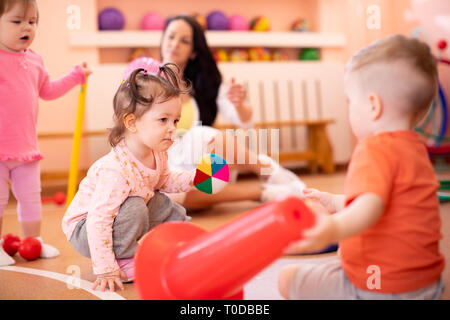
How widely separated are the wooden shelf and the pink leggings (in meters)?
1.37

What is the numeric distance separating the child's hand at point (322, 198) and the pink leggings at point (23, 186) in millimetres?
693

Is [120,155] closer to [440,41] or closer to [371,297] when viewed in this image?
[371,297]

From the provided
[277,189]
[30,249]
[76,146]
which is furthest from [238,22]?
[30,249]

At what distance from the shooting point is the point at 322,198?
79 centimetres

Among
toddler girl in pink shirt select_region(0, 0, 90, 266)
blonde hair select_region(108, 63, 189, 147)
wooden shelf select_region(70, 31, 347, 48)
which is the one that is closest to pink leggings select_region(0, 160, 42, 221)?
toddler girl in pink shirt select_region(0, 0, 90, 266)

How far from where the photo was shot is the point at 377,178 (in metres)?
0.58

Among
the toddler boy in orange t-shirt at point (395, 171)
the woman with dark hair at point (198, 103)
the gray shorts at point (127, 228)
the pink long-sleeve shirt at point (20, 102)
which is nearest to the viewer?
the toddler boy in orange t-shirt at point (395, 171)

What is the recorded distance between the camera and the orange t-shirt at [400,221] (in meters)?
0.61

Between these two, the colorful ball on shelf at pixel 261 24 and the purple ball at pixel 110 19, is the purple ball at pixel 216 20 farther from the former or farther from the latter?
the purple ball at pixel 110 19

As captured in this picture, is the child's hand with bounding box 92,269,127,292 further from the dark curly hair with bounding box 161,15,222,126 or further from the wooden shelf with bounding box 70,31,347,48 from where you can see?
the wooden shelf with bounding box 70,31,347,48

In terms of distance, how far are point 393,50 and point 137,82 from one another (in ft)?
1.39

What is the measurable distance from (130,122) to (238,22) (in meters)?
2.22

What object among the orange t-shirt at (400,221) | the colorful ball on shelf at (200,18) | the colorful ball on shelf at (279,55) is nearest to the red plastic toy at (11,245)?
the orange t-shirt at (400,221)

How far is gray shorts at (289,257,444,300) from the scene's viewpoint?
0.64 meters
